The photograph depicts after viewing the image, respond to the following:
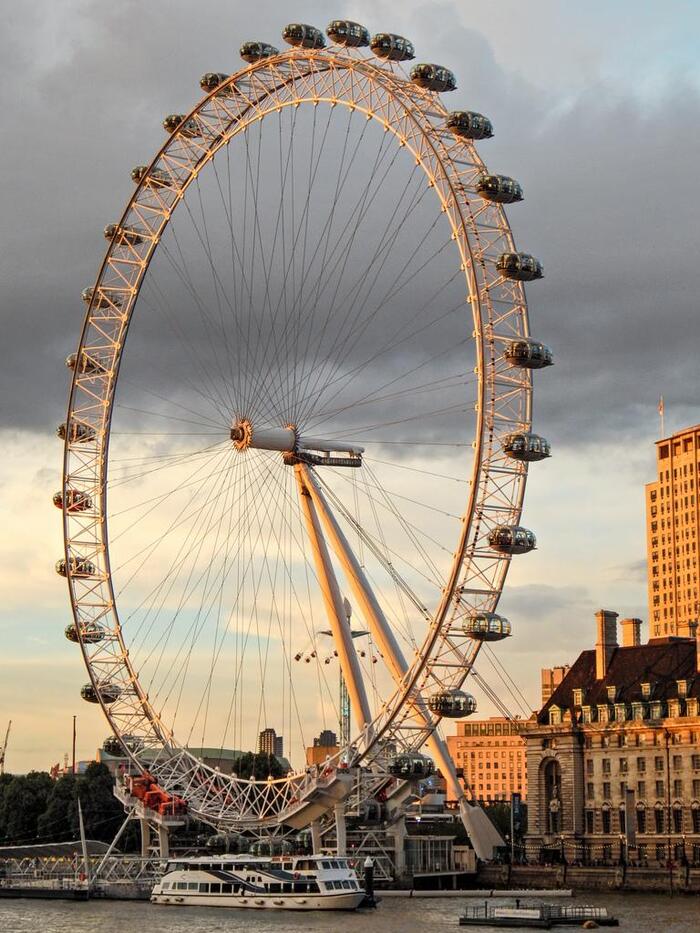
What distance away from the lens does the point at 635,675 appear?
389ft

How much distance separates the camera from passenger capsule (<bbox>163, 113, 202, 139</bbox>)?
93.4 meters

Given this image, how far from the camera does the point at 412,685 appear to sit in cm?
8125

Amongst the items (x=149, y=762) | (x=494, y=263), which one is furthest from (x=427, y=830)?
(x=494, y=263)

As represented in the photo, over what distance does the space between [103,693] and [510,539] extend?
110ft

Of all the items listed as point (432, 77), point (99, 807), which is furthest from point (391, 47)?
point (99, 807)

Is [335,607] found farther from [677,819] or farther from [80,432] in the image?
[677,819]

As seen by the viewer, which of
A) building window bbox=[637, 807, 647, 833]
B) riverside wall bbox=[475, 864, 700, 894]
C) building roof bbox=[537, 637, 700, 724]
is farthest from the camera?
building roof bbox=[537, 637, 700, 724]

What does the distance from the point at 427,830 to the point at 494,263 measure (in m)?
64.3

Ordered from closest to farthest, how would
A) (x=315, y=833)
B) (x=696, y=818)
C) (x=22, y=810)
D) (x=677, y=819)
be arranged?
(x=315, y=833) < (x=696, y=818) < (x=677, y=819) < (x=22, y=810)

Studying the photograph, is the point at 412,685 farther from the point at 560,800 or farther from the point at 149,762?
the point at 560,800

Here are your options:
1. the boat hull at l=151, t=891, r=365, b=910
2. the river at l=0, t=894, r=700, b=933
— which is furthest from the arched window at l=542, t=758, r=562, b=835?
the boat hull at l=151, t=891, r=365, b=910

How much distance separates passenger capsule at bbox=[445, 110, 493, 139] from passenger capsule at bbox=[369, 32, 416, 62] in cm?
471

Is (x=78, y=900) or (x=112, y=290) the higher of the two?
(x=112, y=290)

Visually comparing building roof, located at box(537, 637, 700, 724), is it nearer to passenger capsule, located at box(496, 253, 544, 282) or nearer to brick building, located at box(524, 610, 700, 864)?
brick building, located at box(524, 610, 700, 864)
